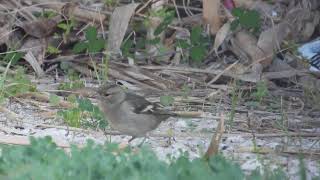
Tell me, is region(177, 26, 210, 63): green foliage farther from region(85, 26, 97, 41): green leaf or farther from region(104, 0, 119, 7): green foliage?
region(104, 0, 119, 7): green foliage

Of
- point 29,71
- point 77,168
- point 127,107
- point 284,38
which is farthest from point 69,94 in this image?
point 77,168

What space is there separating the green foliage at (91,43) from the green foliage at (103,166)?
3404mm

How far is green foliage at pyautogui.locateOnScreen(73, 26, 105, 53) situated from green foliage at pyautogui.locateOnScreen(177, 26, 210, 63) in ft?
2.36

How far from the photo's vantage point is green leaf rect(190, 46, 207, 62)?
8727 millimetres

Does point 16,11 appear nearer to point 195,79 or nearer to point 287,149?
point 195,79

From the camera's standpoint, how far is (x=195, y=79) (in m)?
8.57

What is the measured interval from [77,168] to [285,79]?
12.1 ft

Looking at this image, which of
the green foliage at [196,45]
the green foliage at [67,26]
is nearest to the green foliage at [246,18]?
the green foliage at [196,45]

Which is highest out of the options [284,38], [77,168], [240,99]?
[284,38]

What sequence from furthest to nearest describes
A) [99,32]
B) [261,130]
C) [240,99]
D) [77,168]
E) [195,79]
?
[99,32]
[195,79]
[240,99]
[261,130]
[77,168]

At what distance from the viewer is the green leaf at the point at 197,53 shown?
28.6 feet

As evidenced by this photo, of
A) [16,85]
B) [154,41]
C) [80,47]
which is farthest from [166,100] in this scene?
[80,47]

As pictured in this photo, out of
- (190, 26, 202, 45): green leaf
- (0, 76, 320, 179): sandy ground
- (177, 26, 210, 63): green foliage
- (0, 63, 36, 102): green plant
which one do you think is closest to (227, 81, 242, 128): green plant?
(0, 76, 320, 179): sandy ground

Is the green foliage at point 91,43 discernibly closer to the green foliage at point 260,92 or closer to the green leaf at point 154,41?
the green leaf at point 154,41
